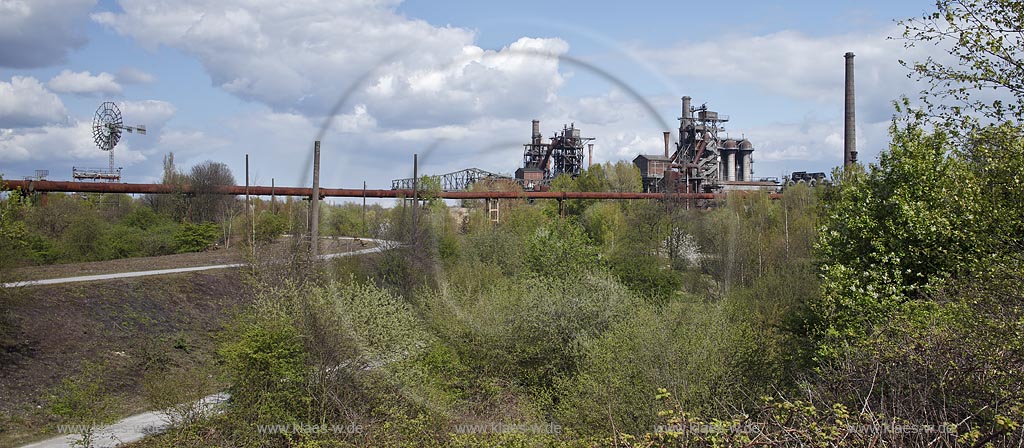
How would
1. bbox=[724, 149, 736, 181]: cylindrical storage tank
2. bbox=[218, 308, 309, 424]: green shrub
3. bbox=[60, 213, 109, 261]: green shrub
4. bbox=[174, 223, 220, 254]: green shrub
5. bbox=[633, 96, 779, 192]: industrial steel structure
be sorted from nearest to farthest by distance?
bbox=[218, 308, 309, 424]: green shrub
bbox=[60, 213, 109, 261]: green shrub
bbox=[174, 223, 220, 254]: green shrub
bbox=[633, 96, 779, 192]: industrial steel structure
bbox=[724, 149, 736, 181]: cylindrical storage tank

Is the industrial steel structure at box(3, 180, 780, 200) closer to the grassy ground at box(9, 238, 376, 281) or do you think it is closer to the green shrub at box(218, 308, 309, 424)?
the grassy ground at box(9, 238, 376, 281)

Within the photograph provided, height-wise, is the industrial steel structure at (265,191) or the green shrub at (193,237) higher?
the industrial steel structure at (265,191)

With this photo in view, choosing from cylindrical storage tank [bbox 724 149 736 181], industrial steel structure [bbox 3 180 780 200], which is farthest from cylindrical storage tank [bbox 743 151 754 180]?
industrial steel structure [bbox 3 180 780 200]

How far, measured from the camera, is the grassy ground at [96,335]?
21000mm

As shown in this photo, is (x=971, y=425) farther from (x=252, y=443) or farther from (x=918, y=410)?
(x=252, y=443)

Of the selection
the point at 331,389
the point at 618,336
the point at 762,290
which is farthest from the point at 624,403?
the point at 762,290

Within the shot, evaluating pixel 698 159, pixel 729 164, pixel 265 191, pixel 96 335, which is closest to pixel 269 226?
pixel 265 191

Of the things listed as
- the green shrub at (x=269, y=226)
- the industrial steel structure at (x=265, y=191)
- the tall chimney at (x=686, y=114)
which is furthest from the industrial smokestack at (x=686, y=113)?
the green shrub at (x=269, y=226)

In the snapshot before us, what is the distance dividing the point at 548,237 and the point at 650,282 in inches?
240

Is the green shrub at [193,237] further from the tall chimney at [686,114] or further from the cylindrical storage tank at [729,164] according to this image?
the cylindrical storage tank at [729,164]

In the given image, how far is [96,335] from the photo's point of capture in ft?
87.2

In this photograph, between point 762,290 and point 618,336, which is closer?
point 618,336

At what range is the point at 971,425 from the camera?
9.69 m

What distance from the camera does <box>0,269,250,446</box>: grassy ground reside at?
68.9ft
